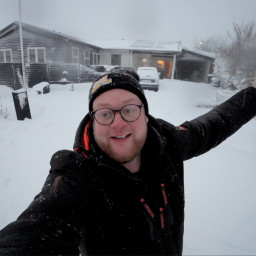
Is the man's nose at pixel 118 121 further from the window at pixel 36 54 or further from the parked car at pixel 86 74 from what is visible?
the window at pixel 36 54

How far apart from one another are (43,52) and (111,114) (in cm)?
1746

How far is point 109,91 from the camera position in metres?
1.41

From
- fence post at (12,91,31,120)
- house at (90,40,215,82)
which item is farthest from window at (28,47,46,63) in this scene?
fence post at (12,91,31,120)

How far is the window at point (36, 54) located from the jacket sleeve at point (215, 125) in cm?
1737

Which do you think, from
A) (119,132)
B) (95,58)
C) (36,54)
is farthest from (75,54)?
(119,132)

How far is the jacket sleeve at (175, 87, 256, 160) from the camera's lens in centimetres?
180

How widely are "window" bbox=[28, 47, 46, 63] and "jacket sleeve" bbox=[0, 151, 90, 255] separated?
1770 centimetres

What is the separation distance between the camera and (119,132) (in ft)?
4.31

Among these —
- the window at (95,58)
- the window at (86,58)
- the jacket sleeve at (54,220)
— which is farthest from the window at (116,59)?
the jacket sleeve at (54,220)

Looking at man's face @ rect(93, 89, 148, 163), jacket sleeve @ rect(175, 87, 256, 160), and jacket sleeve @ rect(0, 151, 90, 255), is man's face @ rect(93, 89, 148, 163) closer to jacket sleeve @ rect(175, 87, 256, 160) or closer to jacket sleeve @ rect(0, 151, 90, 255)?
jacket sleeve @ rect(0, 151, 90, 255)

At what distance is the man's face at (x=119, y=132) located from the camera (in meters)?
1.27

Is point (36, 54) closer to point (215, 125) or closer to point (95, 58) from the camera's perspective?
point (95, 58)

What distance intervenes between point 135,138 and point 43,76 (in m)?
13.2

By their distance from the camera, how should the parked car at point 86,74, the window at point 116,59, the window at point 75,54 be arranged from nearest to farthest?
the parked car at point 86,74 → the window at point 75,54 → the window at point 116,59
